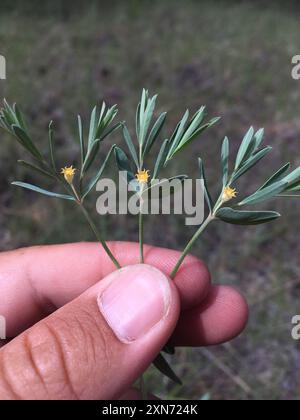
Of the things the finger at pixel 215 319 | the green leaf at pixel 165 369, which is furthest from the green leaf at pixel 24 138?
the finger at pixel 215 319

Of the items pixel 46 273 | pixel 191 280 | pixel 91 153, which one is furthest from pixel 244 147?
pixel 46 273

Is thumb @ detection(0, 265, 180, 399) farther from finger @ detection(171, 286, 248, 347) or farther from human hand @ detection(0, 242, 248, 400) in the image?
finger @ detection(171, 286, 248, 347)

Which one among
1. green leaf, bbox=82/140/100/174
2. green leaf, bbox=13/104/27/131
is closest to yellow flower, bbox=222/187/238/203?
green leaf, bbox=82/140/100/174

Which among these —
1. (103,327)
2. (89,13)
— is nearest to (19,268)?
(103,327)

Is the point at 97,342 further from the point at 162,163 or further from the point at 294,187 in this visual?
the point at 294,187

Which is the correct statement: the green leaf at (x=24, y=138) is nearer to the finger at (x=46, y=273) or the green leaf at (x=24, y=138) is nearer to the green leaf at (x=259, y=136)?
the green leaf at (x=259, y=136)
